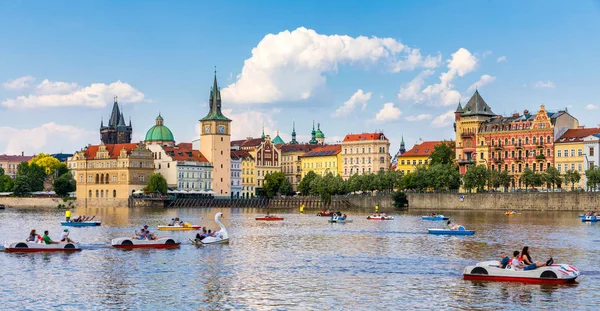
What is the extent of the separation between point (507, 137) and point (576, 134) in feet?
43.7

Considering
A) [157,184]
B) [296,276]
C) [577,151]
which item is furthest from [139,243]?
[157,184]

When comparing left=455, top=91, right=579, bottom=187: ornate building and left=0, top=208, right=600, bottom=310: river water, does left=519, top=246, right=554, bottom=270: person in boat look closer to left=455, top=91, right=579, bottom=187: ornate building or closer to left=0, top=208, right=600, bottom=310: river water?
left=0, top=208, right=600, bottom=310: river water

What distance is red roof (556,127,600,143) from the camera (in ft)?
503

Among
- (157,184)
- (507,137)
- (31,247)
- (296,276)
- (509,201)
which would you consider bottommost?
(296,276)

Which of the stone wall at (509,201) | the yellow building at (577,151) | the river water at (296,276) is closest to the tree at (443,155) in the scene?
the stone wall at (509,201)

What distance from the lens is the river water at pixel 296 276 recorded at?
131 ft

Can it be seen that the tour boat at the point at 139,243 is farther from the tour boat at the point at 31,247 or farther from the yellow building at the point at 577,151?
the yellow building at the point at 577,151

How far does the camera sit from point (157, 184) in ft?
632

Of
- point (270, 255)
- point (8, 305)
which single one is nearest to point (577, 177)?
point (270, 255)

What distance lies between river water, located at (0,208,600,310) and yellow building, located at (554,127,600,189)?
256 ft

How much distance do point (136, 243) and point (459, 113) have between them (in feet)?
400

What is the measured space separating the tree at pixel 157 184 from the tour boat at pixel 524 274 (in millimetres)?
150840

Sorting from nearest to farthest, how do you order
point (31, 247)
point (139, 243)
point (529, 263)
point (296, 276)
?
point (529, 263) < point (296, 276) < point (31, 247) < point (139, 243)

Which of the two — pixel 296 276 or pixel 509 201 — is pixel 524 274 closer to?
pixel 296 276
